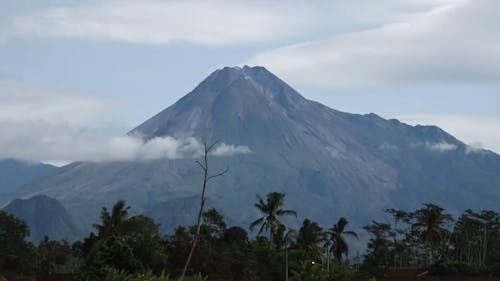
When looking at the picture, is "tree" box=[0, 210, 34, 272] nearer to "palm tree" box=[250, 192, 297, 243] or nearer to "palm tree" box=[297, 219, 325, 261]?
"palm tree" box=[250, 192, 297, 243]

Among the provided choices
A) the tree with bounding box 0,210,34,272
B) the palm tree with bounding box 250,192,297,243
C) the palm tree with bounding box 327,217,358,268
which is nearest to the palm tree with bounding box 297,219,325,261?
the palm tree with bounding box 250,192,297,243

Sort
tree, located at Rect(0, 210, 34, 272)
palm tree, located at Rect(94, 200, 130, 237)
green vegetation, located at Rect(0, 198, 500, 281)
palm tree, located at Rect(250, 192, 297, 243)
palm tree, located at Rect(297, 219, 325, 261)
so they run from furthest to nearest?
palm tree, located at Rect(250, 192, 297, 243)
palm tree, located at Rect(297, 219, 325, 261)
tree, located at Rect(0, 210, 34, 272)
palm tree, located at Rect(94, 200, 130, 237)
green vegetation, located at Rect(0, 198, 500, 281)

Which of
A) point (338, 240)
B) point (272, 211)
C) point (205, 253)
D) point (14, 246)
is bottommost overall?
point (14, 246)

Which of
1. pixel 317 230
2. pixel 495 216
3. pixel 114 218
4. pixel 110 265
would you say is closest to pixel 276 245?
pixel 317 230

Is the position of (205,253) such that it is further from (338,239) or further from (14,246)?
(338,239)

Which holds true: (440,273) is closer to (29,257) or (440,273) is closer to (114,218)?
(114,218)

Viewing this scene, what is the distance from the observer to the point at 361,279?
78.6 metres

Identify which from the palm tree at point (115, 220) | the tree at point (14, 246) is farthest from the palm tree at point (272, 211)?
the tree at point (14, 246)

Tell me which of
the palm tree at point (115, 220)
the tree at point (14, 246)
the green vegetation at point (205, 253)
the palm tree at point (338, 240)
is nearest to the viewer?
the green vegetation at point (205, 253)

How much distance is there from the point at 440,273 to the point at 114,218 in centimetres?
3087

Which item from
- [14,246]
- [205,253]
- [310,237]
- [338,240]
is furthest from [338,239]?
[14,246]

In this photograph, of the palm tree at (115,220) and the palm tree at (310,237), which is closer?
the palm tree at (115,220)

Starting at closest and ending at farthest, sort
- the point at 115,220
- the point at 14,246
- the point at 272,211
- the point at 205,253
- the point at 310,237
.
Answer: the point at 115,220
the point at 205,253
the point at 14,246
the point at 310,237
the point at 272,211

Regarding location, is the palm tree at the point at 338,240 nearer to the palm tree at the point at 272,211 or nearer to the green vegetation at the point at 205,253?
the green vegetation at the point at 205,253
